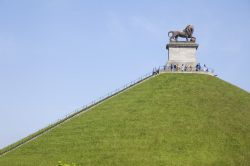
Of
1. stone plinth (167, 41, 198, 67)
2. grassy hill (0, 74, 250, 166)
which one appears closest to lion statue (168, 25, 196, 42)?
→ stone plinth (167, 41, 198, 67)

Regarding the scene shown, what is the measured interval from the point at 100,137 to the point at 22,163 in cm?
1043

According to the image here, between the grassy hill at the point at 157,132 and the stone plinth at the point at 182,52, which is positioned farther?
the stone plinth at the point at 182,52

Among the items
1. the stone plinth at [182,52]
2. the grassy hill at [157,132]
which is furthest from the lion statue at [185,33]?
the grassy hill at [157,132]

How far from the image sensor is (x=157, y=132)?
59812 millimetres

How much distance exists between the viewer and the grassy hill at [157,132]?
5412cm

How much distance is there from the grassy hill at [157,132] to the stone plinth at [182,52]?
675cm

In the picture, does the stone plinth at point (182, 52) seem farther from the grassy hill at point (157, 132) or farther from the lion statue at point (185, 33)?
the grassy hill at point (157, 132)

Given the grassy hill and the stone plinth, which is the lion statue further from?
the grassy hill

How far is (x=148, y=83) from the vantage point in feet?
251

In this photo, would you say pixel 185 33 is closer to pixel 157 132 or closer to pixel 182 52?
pixel 182 52

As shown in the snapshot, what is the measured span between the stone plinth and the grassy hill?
22.1ft

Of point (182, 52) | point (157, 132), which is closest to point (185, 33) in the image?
point (182, 52)

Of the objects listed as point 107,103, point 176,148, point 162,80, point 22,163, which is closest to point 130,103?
point 107,103

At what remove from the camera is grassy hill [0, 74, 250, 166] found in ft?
178
